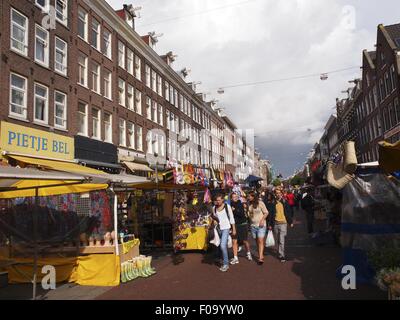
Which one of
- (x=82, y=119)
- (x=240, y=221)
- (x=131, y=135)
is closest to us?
(x=240, y=221)

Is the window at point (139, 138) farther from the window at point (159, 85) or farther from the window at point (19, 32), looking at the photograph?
the window at point (19, 32)

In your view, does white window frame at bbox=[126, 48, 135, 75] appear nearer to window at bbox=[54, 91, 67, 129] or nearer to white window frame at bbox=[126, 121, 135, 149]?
white window frame at bbox=[126, 121, 135, 149]

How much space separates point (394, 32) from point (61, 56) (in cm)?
3063

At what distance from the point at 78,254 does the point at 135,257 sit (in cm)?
128

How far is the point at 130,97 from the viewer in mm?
27516

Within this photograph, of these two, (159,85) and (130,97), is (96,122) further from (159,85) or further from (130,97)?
(159,85)

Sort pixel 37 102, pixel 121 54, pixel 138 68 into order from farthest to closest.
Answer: pixel 138 68 < pixel 121 54 < pixel 37 102

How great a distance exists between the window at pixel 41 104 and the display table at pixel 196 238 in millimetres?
9809

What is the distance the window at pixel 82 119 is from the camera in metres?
21.3

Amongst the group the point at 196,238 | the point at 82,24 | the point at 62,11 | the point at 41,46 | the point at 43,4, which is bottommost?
the point at 196,238

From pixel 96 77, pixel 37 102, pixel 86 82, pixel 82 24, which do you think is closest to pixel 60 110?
pixel 37 102

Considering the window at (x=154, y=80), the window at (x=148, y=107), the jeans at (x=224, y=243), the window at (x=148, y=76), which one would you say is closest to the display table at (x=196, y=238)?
the jeans at (x=224, y=243)
